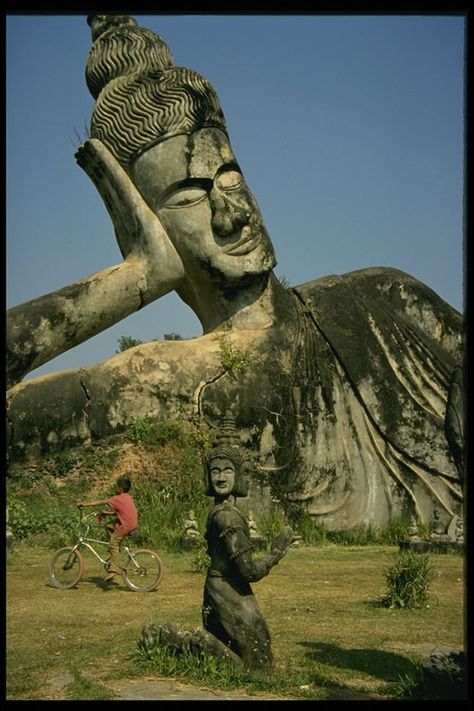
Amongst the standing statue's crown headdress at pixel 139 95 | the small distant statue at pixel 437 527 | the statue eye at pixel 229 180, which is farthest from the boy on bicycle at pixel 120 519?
the standing statue's crown headdress at pixel 139 95

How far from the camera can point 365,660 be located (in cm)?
610

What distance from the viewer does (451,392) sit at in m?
7.09

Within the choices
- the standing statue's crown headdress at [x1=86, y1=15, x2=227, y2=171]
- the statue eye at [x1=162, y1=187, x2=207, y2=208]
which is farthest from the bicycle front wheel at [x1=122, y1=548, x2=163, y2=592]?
the standing statue's crown headdress at [x1=86, y1=15, x2=227, y2=171]

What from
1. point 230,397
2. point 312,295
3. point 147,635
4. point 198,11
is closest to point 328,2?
point 198,11

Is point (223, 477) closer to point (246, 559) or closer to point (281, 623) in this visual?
point (246, 559)

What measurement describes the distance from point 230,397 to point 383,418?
1755 mm

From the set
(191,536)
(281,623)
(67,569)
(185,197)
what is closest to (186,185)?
(185,197)

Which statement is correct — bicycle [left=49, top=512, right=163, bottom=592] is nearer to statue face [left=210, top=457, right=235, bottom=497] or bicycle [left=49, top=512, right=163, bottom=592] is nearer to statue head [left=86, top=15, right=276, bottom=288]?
statue face [left=210, top=457, right=235, bottom=497]

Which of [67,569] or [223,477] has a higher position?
[223,477]

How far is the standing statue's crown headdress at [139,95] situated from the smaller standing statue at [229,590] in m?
6.86

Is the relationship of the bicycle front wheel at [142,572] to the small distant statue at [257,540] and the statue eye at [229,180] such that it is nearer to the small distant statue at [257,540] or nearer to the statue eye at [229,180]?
the small distant statue at [257,540]

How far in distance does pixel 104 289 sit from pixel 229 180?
193cm

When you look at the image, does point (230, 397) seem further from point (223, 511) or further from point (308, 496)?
point (223, 511)

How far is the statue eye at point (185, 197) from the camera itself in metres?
12.1
